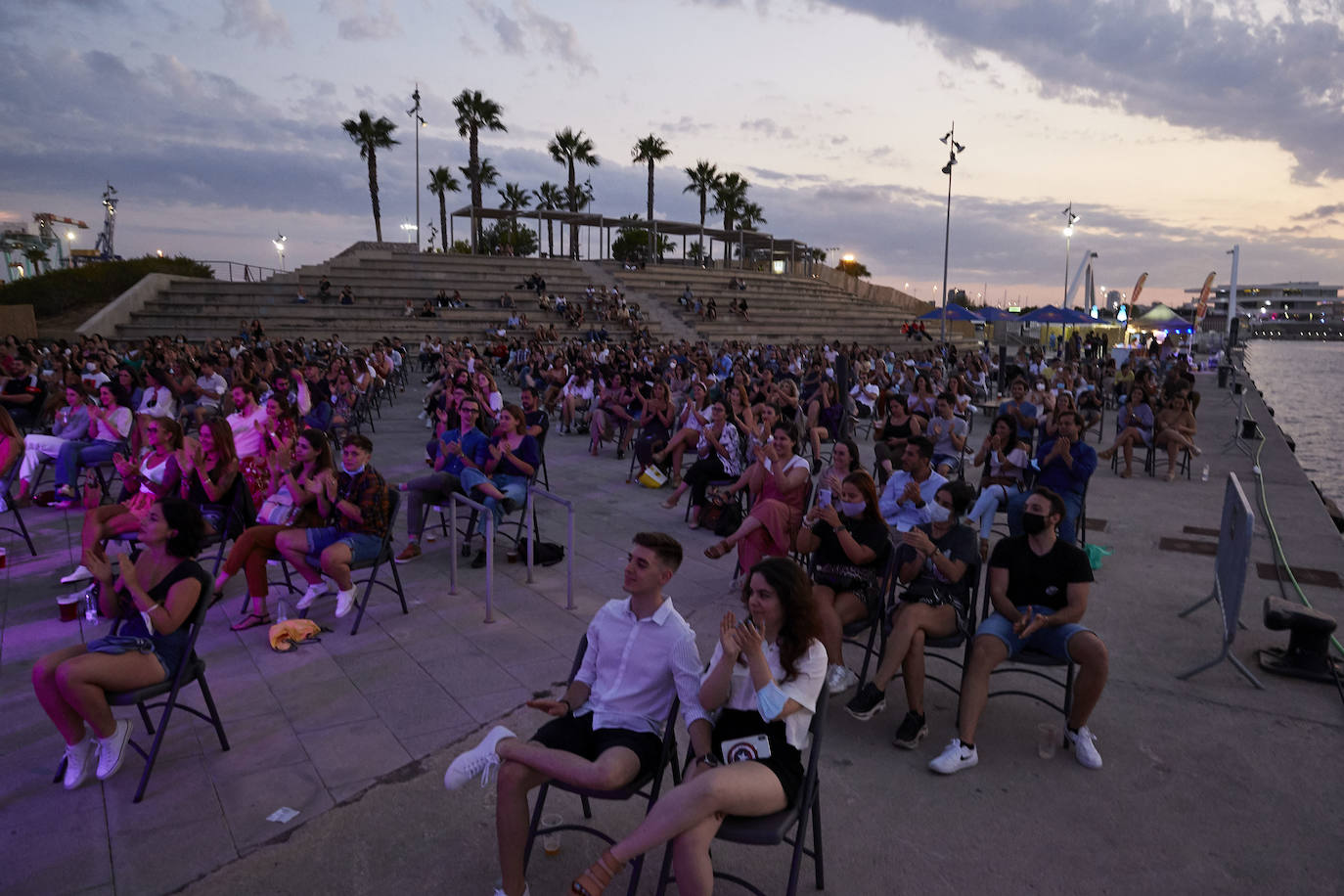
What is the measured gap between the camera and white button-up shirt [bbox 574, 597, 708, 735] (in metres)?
3.03

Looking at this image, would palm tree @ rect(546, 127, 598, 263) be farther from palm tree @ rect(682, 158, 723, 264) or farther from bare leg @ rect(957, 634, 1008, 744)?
bare leg @ rect(957, 634, 1008, 744)

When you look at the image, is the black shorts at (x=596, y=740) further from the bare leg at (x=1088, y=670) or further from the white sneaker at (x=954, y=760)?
the bare leg at (x=1088, y=670)

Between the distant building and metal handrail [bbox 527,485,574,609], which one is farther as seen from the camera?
the distant building

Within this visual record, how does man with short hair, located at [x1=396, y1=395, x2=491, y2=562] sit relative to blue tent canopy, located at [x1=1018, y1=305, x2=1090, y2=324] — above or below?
below

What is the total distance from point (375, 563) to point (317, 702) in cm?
123

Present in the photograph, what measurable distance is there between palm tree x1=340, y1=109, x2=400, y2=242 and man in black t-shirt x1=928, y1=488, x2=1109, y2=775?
51.9m

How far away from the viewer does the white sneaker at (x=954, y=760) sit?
376cm

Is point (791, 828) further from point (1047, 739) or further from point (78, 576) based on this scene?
point (78, 576)

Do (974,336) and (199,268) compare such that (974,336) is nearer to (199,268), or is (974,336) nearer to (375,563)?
(199,268)

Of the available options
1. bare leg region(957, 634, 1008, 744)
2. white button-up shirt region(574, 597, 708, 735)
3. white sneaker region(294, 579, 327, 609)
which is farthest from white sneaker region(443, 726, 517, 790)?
white sneaker region(294, 579, 327, 609)

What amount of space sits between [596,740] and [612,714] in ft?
0.38

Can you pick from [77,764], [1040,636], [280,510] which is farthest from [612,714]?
[280,510]

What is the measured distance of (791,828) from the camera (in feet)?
9.03

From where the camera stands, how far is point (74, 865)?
10.0ft
